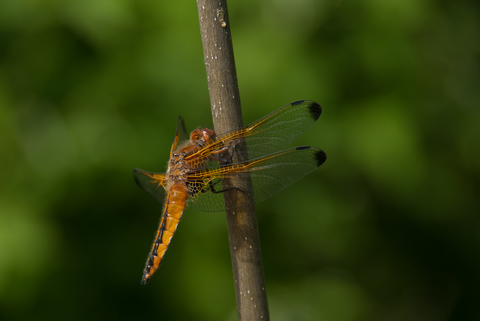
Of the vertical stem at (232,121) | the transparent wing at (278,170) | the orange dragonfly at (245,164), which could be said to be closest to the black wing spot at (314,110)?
the orange dragonfly at (245,164)

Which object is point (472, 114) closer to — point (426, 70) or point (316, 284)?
point (426, 70)

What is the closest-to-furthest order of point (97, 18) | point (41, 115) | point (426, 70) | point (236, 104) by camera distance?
point (236, 104) → point (97, 18) → point (41, 115) → point (426, 70)

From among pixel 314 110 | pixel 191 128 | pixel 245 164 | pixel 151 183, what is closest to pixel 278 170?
pixel 245 164

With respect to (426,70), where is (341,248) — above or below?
below

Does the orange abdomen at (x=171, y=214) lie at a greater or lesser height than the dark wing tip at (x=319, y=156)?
lesser

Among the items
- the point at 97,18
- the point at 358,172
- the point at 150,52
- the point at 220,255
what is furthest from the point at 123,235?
the point at 358,172

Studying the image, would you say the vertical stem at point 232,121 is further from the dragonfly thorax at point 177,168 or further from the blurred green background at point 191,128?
the blurred green background at point 191,128

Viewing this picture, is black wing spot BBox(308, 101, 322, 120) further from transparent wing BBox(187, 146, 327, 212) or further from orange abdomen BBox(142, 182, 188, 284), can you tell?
orange abdomen BBox(142, 182, 188, 284)
